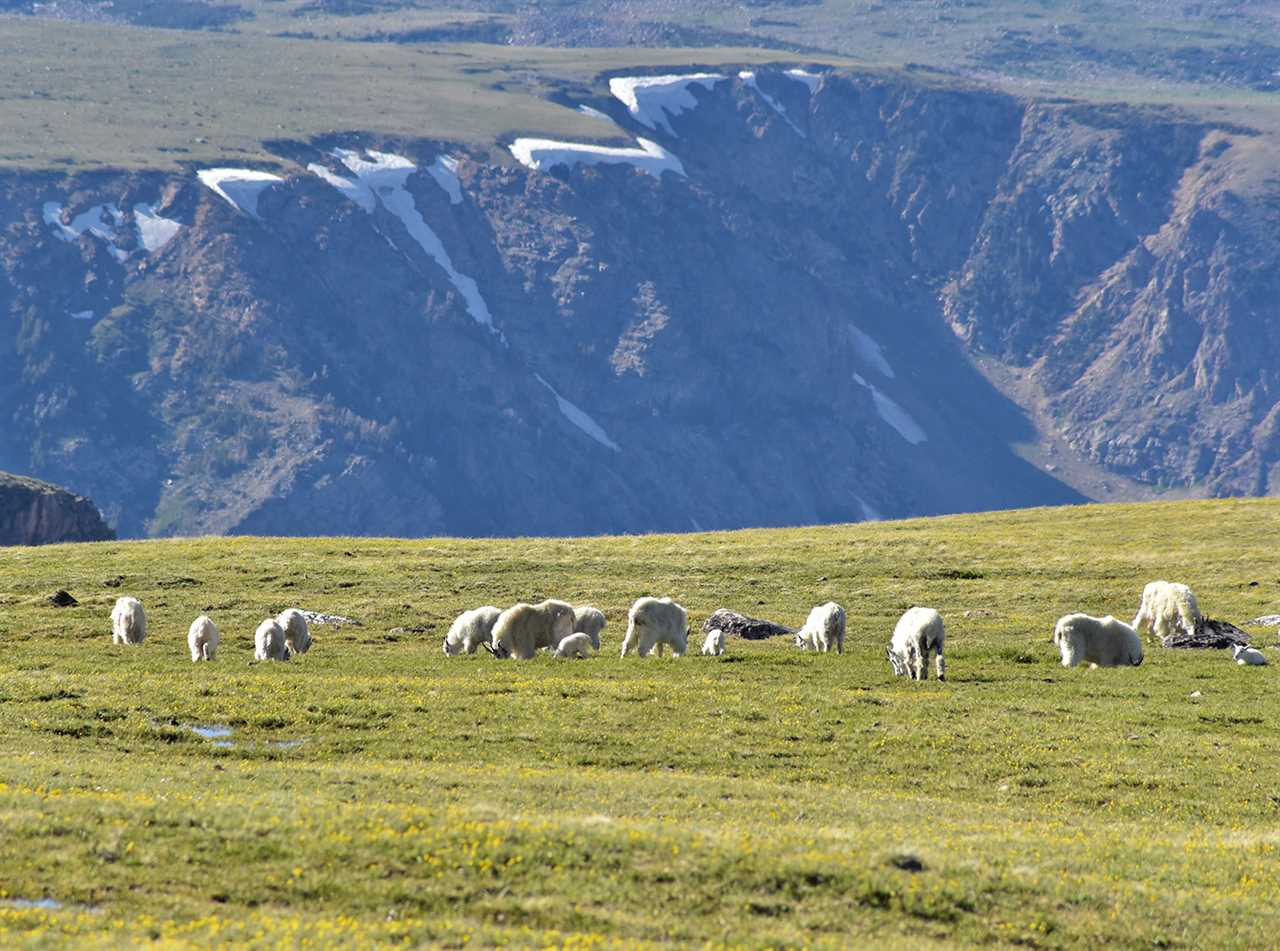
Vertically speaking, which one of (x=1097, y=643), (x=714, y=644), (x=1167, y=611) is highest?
(x=1167, y=611)

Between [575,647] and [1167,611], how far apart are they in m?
16.9

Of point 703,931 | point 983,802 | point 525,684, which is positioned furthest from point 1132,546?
point 703,931

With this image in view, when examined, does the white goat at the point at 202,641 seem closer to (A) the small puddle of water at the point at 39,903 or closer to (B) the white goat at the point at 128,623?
(B) the white goat at the point at 128,623

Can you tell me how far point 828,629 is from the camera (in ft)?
163

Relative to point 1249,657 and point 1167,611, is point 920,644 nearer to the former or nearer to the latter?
point 1249,657

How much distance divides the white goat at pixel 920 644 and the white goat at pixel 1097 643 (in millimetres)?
4286

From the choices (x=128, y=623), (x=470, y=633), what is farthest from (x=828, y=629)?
(x=128, y=623)

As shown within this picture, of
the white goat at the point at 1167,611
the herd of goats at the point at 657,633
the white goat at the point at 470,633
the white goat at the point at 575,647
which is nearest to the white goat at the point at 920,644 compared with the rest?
the herd of goats at the point at 657,633

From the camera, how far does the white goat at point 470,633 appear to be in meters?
48.8

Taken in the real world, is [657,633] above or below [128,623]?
above

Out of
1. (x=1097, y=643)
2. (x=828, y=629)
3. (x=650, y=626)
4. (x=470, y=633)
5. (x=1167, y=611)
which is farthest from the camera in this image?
(x=1167, y=611)

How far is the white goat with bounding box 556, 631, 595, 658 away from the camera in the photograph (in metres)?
47.4

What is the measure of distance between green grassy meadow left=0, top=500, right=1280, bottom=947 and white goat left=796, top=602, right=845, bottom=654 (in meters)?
1.30

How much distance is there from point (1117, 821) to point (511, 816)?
10627 millimetres
